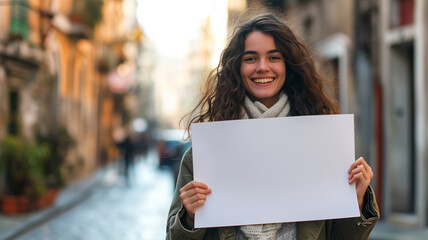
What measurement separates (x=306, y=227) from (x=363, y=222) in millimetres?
246

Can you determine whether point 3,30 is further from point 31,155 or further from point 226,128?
point 226,128

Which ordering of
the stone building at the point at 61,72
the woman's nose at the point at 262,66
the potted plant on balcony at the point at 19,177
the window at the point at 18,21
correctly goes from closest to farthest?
the woman's nose at the point at 262,66 → the potted plant on balcony at the point at 19,177 → the window at the point at 18,21 → the stone building at the point at 61,72

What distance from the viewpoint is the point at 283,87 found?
8.64 feet

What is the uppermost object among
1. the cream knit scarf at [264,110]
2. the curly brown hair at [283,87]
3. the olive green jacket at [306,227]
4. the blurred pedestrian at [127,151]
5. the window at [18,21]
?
the window at [18,21]

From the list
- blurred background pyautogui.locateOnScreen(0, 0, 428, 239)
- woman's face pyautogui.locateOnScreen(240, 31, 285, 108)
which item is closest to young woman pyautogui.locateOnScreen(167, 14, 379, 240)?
woman's face pyautogui.locateOnScreen(240, 31, 285, 108)

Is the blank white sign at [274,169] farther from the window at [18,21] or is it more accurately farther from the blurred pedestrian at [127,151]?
the blurred pedestrian at [127,151]

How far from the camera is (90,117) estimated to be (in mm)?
23984

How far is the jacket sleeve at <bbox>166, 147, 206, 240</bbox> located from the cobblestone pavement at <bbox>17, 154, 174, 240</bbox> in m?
6.28

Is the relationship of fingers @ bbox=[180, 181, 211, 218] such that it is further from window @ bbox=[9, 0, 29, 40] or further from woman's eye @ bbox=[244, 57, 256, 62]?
window @ bbox=[9, 0, 29, 40]

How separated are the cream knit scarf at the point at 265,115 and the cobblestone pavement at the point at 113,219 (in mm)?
6401

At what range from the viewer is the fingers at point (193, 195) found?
89.9 inches

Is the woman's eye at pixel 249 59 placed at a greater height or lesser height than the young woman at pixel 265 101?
greater

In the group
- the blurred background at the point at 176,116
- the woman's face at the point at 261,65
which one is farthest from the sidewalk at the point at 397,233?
the woman's face at the point at 261,65

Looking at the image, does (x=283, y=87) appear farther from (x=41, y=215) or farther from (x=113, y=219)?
(x=41, y=215)
